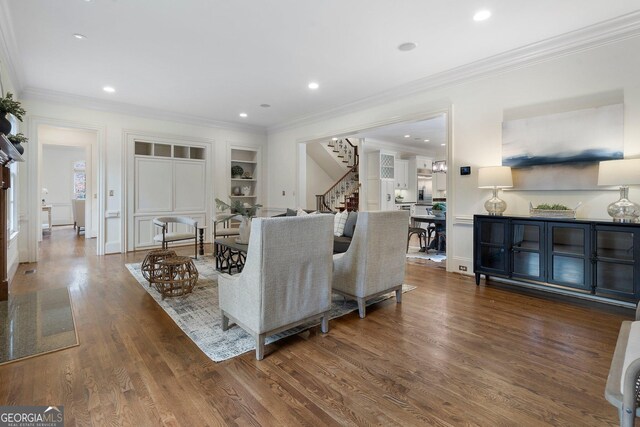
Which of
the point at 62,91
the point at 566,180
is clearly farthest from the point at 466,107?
the point at 62,91

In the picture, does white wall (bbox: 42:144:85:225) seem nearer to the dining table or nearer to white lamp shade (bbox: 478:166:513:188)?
the dining table

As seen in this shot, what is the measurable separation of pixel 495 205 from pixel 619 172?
1.19 m

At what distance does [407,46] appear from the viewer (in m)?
3.69

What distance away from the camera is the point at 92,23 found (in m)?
3.21

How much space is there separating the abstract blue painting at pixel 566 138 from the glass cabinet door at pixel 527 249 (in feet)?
2.59

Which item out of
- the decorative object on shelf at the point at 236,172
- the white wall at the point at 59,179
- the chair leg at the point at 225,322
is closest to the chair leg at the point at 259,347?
the chair leg at the point at 225,322

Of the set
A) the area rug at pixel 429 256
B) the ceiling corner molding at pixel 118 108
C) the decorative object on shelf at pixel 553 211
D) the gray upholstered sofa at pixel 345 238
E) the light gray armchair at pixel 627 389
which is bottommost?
the area rug at pixel 429 256

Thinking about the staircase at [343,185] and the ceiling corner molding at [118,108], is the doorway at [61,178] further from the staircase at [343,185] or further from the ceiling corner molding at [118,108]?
the staircase at [343,185]

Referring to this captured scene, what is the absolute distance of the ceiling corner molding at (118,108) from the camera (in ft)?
17.2

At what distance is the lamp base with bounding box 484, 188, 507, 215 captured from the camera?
3.94 meters

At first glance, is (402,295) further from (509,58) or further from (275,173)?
(275,173)

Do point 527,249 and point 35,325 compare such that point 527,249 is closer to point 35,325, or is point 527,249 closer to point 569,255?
point 569,255

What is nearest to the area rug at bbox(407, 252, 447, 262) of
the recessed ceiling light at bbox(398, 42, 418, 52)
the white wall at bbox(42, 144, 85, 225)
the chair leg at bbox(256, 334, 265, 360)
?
the recessed ceiling light at bbox(398, 42, 418, 52)

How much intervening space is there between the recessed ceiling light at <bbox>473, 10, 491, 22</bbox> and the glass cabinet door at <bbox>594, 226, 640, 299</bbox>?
7.69 ft
